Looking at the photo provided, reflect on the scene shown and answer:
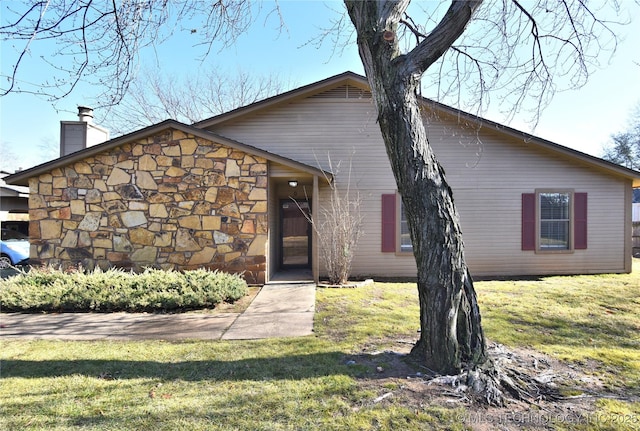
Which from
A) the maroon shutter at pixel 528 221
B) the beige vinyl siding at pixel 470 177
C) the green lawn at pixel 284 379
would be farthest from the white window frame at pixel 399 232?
the green lawn at pixel 284 379

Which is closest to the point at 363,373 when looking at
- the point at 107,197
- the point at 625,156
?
the point at 107,197

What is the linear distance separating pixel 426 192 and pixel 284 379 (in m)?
2.23

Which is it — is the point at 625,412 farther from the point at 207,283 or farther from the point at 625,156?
the point at 625,156

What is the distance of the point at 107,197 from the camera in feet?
24.8

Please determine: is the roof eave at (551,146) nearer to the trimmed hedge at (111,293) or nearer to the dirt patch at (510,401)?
the dirt patch at (510,401)

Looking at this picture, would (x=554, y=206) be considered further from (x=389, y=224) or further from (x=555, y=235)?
(x=389, y=224)

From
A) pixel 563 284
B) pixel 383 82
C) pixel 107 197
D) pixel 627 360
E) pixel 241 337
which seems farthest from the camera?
pixel 563 284

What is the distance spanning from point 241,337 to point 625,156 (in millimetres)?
31724

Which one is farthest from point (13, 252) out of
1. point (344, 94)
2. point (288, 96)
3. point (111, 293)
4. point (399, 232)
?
point (399, 232)

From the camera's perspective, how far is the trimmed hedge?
5512 mm

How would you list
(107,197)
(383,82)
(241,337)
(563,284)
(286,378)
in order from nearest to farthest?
1. (286,378)
2. (383,82)
3. (241,337)
4. (107,197)
5. (563,284)

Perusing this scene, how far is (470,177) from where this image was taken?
927cm

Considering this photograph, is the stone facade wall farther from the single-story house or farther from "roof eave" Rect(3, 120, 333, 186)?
the single-story house

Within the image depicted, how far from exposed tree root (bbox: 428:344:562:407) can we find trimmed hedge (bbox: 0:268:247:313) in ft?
13.4
